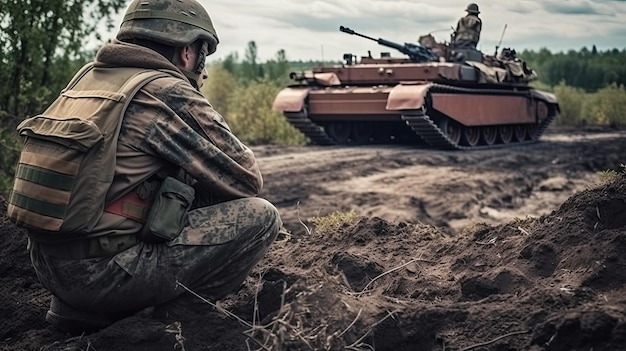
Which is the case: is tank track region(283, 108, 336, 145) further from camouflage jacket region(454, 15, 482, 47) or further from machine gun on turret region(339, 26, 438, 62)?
camouflage jacket region(454, 15, 482, 47)

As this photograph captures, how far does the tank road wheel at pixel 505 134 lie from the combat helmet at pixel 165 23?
16.5m

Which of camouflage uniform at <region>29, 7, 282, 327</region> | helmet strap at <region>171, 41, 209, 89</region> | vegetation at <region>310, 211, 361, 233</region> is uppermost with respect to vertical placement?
helmet strap at <region>171, 41, 209, 89</region>

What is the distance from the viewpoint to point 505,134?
65.4 feet

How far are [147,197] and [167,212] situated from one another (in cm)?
13

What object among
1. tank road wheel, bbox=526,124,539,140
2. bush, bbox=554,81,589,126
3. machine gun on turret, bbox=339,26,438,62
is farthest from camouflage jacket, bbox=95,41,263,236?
bush, bbox=554,81,589,126

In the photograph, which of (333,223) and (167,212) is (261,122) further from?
(167,212)

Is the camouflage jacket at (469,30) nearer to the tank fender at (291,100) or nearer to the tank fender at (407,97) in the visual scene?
the tank fender at (407,97)

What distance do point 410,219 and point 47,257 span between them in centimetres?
688

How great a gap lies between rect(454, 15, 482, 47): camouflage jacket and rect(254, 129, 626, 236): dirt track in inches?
113

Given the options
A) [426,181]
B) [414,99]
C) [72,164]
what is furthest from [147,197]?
[414,99]

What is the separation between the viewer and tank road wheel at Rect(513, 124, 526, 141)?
2052cm

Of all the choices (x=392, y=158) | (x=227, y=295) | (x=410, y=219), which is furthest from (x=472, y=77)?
(x=227, y=295)

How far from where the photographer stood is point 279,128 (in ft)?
64.7

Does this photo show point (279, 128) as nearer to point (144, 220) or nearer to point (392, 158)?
point (392, 158)
